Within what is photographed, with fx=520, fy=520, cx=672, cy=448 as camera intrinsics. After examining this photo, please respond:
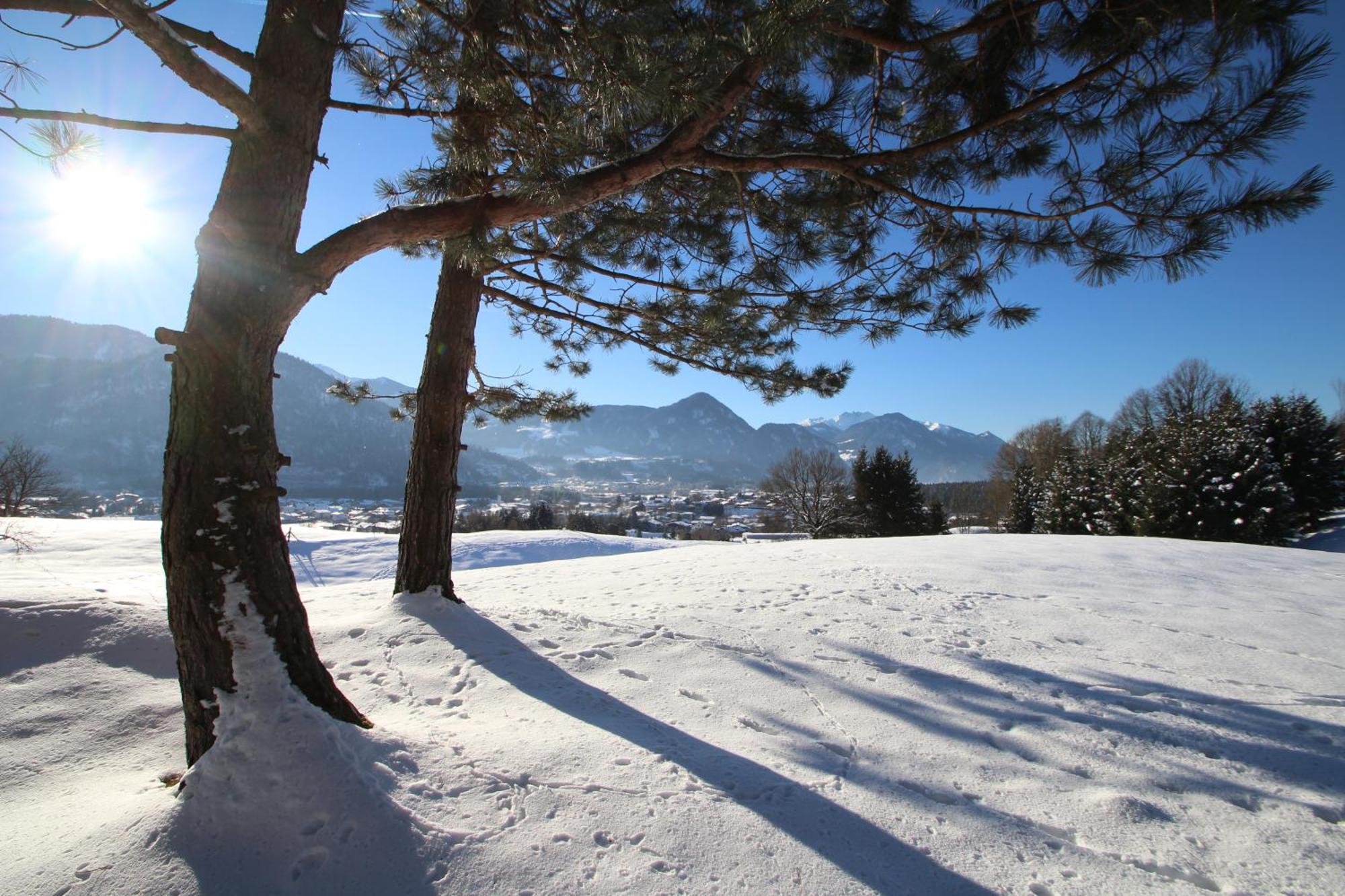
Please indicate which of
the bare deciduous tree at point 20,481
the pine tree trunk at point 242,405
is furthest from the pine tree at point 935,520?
the bare deciduous tree at point 20,481

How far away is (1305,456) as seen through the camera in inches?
595

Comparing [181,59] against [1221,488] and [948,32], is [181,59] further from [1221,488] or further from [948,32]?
[1221,488]

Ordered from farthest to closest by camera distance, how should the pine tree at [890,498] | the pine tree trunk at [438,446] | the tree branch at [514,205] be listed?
the pine tree at [890,498], the pine tree trunk at [438,446], the tree branch at [514,205]

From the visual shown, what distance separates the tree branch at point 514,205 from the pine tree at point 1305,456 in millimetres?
20772

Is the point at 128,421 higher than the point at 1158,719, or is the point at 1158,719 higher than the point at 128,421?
the point at 128,421

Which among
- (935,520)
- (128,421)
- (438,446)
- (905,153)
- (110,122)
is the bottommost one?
(935,520)

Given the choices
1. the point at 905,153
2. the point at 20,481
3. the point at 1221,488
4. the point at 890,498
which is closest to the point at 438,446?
the point at 905,153

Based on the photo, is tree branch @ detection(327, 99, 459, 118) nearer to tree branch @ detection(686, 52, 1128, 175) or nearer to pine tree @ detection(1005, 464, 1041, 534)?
tree branch @ detection(686, 52, 1128, 175)

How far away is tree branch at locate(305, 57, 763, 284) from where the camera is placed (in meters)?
2.10

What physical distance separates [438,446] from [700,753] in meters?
2.90

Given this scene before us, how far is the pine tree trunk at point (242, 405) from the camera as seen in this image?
5.81ft

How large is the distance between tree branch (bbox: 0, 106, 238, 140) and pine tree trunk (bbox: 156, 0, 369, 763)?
10 cm

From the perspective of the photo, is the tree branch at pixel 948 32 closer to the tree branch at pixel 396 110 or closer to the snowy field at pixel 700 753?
the tree branch at pixel 396 110

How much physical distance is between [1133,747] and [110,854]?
3.35 meters
